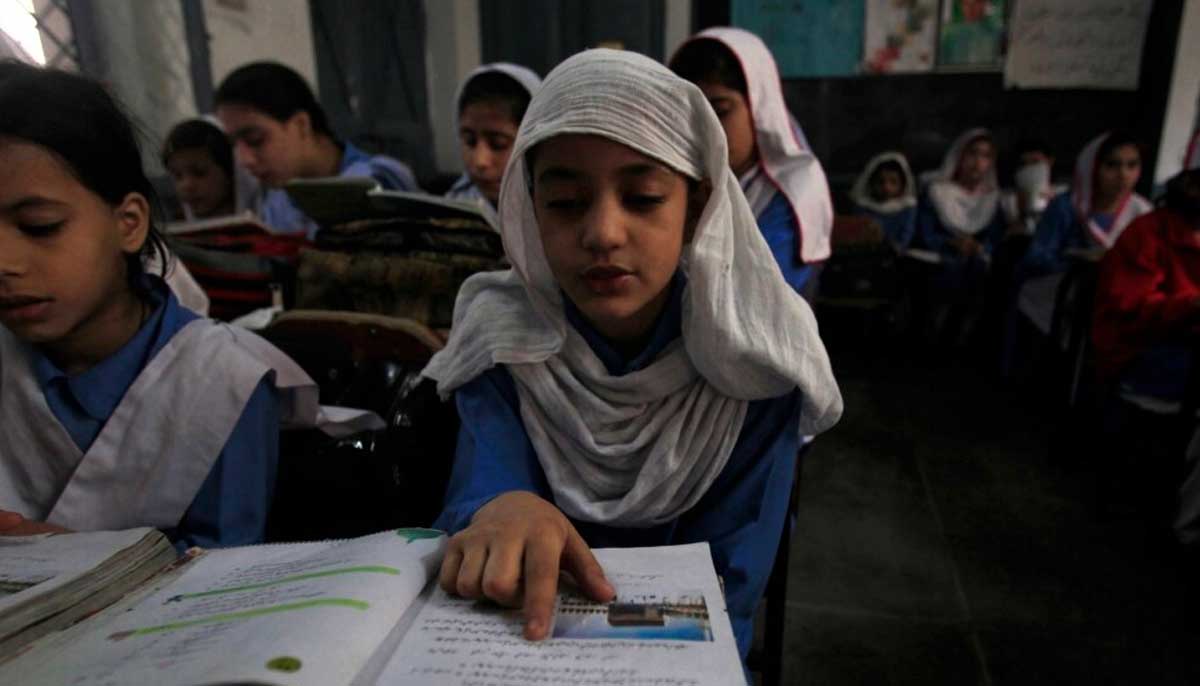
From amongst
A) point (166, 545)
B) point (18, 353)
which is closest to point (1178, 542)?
point (166, 545)

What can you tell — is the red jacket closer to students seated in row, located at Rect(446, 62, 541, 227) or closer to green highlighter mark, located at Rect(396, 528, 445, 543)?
students seated in row, located at Rect(446, 62, 541, 227)

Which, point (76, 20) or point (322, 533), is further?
point (76, 20)

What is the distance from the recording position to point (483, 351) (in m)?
0.90

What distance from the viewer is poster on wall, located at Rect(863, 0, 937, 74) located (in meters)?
4.83

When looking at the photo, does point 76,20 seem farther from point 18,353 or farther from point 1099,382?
point 1099,382

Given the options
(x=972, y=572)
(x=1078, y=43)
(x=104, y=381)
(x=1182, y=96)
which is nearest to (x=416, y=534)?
(x=104, y=381)

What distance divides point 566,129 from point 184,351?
1.87ft

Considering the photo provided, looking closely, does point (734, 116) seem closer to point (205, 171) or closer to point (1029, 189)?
point (205, 171)

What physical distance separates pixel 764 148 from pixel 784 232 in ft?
0.79

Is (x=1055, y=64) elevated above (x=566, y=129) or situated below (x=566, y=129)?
above

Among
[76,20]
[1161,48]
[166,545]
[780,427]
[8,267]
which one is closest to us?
[166,545]

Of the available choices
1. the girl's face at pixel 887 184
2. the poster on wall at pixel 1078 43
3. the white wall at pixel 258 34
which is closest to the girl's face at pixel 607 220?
the white wall at pixel 258 34

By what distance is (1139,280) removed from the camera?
2312mm

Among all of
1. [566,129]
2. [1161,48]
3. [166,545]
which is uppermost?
[1161,48]
